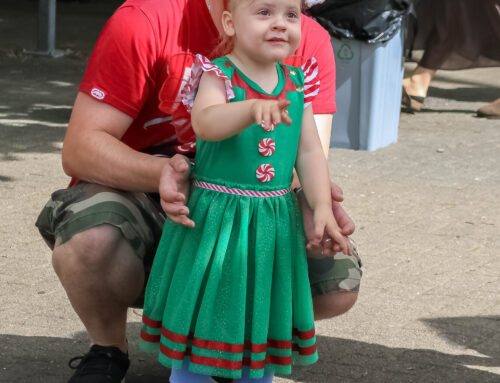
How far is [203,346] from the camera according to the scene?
2.63 m

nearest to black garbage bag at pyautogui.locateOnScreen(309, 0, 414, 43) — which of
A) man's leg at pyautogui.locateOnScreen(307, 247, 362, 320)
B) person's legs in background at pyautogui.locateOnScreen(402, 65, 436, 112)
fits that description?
person's legs in background at pyautogui.locateOnScreen(402, 65, 436, 112)

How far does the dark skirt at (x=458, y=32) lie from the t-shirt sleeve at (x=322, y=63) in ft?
18.1

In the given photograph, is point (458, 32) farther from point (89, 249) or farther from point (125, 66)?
point (89, 249)

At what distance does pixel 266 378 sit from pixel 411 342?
97cm

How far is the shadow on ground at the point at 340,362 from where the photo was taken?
3.27 m

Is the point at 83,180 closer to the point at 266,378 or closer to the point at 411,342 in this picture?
the point at 266,378

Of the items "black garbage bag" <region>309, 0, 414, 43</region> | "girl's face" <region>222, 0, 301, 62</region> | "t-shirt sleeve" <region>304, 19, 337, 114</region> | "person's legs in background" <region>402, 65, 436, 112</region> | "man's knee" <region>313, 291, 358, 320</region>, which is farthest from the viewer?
"person's legs in background" <region>402, 65, 436, 112</region>

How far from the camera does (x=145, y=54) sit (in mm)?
3074

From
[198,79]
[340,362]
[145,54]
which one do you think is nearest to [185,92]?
[198,79]

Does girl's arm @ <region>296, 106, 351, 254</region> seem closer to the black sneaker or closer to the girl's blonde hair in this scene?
the girl's blonde hair

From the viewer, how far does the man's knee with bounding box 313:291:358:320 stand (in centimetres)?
302

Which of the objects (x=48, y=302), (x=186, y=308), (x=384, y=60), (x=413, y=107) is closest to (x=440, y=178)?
(x=384, y=60)

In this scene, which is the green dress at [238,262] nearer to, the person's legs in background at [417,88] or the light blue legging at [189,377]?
the light blue legging at [189,377]

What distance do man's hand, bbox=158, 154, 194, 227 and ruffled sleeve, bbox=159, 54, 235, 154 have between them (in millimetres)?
161
